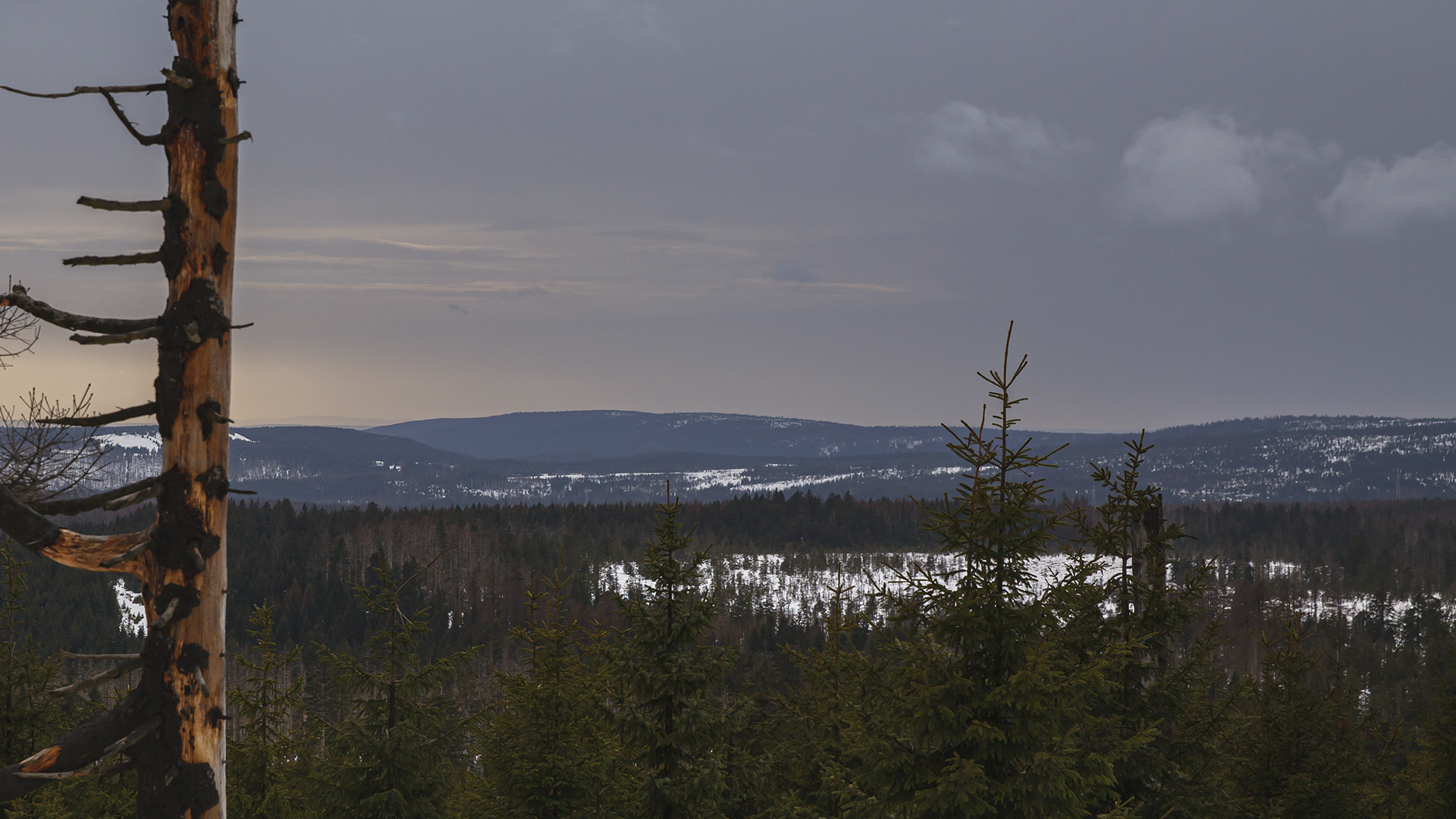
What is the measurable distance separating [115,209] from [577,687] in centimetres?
1264

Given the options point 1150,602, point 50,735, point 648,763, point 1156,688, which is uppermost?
point 1150,602

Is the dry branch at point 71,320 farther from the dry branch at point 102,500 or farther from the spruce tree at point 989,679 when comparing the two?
the spruce tree at point 989,679

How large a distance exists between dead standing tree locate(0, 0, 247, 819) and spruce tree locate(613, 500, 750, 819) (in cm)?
775

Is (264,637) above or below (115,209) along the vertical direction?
below

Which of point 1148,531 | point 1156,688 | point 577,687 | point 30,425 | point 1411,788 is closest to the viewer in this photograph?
point 30,425

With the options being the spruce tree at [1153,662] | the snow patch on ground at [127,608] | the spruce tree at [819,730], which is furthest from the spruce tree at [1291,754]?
the snow patch on ground at [127,608]

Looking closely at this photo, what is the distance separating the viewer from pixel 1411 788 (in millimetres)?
26672

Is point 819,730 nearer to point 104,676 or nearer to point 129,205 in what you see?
point 104,676

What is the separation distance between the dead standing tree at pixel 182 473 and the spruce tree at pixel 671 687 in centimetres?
775

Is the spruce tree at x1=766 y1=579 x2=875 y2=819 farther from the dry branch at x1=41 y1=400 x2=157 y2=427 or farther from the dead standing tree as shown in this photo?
the dry branch at x1=41 y1=400 x2=157 y2=427

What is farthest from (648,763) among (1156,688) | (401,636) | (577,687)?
(1156,688)

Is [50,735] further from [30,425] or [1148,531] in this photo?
[1148,531]

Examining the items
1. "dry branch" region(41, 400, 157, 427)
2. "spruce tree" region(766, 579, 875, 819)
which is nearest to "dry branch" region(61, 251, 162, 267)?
"dry branch" region(41, 400, 157, 427)

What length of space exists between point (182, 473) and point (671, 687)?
9.09 metres
